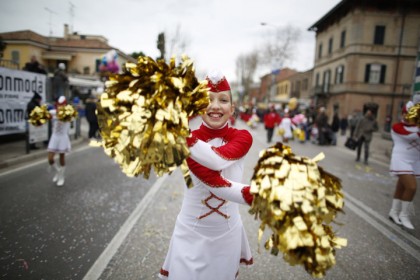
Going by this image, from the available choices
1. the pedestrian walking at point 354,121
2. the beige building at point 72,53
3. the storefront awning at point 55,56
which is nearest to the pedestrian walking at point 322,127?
the pedestrian walking at point 354,121

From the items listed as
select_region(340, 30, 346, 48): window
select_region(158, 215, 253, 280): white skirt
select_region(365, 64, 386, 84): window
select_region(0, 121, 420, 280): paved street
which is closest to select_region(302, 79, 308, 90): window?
select_region(340, 30, 346, 48): window

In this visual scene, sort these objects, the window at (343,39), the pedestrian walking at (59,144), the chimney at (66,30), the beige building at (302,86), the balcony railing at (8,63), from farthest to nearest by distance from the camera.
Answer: the chimney at (66,30) → the beige building at (302,86) → the window at (343,39) → the balcony railing at (8,63) → the pedestrian walking at (59,144)

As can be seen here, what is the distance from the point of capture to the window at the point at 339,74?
3055 cm

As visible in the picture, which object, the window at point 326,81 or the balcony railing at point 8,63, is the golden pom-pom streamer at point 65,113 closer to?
the balcony railing at point 8,63


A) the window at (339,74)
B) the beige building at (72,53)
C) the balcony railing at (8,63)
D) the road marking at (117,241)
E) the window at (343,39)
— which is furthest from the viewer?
the beige building at (72,53)

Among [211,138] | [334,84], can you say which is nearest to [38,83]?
[211,138]

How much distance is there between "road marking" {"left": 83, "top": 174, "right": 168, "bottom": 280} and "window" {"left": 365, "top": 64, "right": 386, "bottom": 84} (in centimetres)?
3011

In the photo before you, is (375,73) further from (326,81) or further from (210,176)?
(210,176)

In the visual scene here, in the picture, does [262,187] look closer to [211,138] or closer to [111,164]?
[211,138]

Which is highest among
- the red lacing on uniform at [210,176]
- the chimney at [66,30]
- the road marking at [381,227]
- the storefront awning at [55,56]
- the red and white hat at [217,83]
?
the chimney at [66,30]

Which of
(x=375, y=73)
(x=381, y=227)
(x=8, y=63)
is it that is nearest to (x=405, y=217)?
(x=381, y=227)

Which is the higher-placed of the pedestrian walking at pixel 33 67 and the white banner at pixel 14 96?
the pedestrian walking at pixel 33 67

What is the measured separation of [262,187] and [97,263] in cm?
254

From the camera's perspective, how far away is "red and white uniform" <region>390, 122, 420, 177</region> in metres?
4.40
